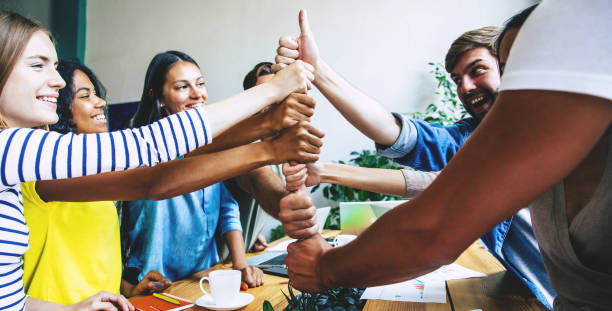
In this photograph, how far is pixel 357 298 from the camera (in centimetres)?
107

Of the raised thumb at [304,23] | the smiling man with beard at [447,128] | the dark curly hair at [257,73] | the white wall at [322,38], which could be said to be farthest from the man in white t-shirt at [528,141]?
the white wall at [322,38]

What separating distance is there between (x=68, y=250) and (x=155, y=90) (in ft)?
3.50

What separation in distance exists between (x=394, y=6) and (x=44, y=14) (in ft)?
11.7

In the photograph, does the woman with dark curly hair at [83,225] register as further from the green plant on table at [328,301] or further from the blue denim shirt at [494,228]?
the blue denim shirt at [494,228]

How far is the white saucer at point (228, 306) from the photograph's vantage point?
39.9 inches

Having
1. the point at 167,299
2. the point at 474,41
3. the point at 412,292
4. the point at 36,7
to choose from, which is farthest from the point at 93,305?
the point at 36,7

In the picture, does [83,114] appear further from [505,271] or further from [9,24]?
[505,271]

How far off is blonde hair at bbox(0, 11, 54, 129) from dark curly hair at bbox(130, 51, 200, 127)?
106 centimetres

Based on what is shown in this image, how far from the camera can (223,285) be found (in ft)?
3.35

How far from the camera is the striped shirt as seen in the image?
0.75m

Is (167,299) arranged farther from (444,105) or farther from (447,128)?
(444,105)

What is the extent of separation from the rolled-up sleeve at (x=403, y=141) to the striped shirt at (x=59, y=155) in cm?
88

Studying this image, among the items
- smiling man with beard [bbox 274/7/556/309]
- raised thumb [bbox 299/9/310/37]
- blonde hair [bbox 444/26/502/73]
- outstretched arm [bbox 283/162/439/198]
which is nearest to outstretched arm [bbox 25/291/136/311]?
smiling man with beard [bbox 274/7/556/309]

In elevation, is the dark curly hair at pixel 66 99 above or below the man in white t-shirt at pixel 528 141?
below
